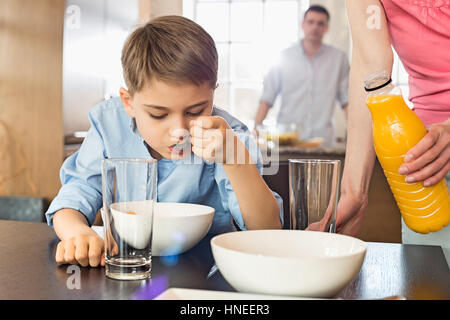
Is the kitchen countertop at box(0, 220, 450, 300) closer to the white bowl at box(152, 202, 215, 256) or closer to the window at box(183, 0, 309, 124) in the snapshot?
the white bowl at box(152, 202, 215, 256)

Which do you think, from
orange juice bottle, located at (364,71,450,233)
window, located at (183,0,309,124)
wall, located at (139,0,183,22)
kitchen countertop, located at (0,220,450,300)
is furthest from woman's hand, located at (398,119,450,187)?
window, located at (183,0,309,124)

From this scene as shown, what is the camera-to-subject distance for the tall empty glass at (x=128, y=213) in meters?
0.62

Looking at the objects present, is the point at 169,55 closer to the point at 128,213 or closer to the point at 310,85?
the point at 128,213

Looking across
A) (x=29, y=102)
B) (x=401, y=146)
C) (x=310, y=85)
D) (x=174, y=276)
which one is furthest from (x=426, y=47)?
(x=310, y=85)

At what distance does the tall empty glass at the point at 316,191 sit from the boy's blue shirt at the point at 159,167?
373 mm

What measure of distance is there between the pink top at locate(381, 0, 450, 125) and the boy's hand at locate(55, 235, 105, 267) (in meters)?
0.73

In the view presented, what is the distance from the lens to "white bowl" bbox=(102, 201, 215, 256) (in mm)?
620

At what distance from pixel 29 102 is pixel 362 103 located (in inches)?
84.7

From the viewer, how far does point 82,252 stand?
0.69m

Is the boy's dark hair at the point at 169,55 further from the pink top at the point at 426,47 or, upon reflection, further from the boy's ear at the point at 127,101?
the pink top at the point at 426,47

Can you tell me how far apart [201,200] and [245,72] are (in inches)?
136

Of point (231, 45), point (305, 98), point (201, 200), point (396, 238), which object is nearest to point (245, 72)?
point (231, 45)

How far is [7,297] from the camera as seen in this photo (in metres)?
0.55
